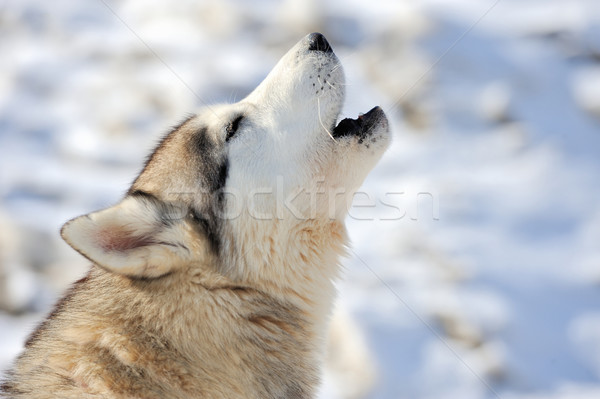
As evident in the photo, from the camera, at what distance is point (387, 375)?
15.3 feet

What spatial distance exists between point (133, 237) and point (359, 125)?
1.26 meters

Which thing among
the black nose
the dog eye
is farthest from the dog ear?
the black nose

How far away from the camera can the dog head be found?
2.81 meters

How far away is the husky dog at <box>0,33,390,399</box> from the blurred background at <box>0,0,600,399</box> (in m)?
1.36

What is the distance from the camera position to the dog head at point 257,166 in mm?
2812

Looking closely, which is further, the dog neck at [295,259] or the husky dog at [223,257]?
the dog neck at [295,259]

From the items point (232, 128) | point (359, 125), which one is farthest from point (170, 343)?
point (359, 125)

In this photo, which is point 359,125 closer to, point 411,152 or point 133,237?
point 133,237

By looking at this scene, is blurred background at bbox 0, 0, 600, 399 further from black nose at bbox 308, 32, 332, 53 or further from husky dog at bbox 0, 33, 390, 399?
husky dog at bbox 0, 33, 390, 399

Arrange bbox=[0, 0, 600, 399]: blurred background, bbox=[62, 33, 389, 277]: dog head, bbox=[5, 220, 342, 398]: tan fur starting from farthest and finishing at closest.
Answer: bbox=[0, 0, 600, 399]: blurred background, bbox=[62, 33, 389, 277]: dog head, bbox=[5, 220, 342, 398]: tan fur

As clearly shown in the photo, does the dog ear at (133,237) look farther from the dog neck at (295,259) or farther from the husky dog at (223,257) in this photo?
the dog neck at (295,259)

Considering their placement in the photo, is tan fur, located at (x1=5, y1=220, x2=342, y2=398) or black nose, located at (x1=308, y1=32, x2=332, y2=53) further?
black nose, located at (x1=308, y1=32, x2=332, y2=53)

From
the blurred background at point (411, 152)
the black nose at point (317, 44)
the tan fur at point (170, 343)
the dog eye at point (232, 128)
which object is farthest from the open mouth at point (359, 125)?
the blurred background at point (411, 152)

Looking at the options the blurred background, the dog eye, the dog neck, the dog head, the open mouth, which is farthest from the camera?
the blurred background
